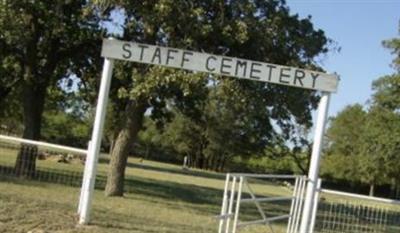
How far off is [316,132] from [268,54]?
7.89 meters

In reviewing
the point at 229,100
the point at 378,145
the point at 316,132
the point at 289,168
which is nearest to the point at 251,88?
the point at 229,100

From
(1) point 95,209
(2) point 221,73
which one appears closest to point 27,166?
(1) point 95,209

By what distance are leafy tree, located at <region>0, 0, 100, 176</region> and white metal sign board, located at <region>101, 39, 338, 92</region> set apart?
8.57 m

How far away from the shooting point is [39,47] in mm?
24188

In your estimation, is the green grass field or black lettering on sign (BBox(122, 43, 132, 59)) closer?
the green grass field

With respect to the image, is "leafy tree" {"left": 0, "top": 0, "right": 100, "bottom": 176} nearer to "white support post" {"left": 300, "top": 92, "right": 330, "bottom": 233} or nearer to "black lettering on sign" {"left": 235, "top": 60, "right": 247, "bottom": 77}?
"black lettering on sign" {"left": 235, "top": 60, "right": 247, "bottom": 77}

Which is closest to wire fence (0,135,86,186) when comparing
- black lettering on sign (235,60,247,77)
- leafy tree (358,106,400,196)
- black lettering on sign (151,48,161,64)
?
black lettering on sign (151,48,161,64)

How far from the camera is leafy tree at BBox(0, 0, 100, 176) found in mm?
22266

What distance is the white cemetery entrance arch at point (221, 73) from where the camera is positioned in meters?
13.2

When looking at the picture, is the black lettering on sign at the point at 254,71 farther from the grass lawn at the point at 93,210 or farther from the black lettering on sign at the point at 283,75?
the grass lawn at the point at 93,210

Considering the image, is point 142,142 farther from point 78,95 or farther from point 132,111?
point 132,111

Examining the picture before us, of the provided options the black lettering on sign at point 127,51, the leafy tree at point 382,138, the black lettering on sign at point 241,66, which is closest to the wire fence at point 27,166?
the black lettering on sign at point 127,51

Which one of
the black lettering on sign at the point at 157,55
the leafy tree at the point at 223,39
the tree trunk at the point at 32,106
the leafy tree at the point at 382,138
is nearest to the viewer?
the black lettering on sign at the point at 157,55

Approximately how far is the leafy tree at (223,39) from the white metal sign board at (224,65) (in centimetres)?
564
